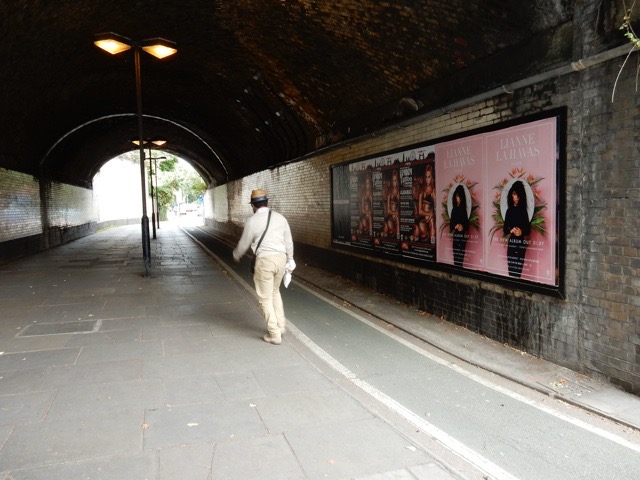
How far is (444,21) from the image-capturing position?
6.25 m

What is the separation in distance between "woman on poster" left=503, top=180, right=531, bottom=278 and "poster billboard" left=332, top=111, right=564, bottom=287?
0.01 m

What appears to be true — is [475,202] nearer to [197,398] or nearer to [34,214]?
[197,398]

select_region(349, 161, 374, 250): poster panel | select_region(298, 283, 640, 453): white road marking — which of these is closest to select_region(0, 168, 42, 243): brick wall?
select_region(349, 161, 374, 250): poster panel

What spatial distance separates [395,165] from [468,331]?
3331 mm

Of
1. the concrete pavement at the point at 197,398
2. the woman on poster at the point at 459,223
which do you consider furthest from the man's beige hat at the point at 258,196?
the woman on poster at the point at 459,223

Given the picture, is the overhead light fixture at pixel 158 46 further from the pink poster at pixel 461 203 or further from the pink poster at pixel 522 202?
the pink poster at pixel 522 202

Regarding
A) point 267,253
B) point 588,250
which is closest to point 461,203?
point 588,250

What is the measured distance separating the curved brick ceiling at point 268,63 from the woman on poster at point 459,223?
1414 millimetres

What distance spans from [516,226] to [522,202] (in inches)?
11.9

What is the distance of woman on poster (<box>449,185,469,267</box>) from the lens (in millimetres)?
6629

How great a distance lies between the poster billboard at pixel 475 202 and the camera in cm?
522

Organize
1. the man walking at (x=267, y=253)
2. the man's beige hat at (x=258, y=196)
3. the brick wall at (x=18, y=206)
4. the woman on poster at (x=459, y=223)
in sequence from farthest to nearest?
the brick wall at (x=18, y=206) < the woman on poster at (x=459, y=223) < the man's beige hat at (x=258, y=196) < the man walking at (x=267, y=253)

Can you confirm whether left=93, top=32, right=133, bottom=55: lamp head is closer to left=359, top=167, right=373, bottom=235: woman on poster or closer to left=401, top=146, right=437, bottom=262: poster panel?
left=359, top=167, right=373, bottom=235: woman on poster

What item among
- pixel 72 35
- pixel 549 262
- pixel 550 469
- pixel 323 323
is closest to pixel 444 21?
pixel 549 262
